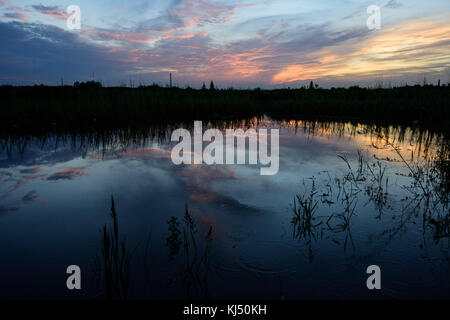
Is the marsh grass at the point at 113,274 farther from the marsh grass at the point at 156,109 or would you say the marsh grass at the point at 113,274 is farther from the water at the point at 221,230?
the marsh grass at the point at 156,109

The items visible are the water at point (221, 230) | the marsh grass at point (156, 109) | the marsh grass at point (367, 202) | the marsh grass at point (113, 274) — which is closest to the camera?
the marsh grass at point (113, 274)

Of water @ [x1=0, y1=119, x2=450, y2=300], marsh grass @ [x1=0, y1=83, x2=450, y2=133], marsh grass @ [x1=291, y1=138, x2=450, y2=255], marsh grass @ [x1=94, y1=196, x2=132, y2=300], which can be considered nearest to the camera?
marsh grass @ [x1=94, y1=196, x2=132, y2=300]

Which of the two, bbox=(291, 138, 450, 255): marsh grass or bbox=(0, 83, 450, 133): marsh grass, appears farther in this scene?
bbox=(0, 83, 450, 133): marsh grass

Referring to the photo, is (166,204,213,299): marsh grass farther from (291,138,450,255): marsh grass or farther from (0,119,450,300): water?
(291,138,450,255): marsh grass

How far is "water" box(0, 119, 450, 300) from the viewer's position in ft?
6.51

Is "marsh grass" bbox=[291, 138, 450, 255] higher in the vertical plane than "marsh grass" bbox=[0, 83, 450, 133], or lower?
lower

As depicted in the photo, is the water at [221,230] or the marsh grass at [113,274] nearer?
the marsh grass at [113,274]

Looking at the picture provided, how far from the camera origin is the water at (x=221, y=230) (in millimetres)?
Answer: 1984

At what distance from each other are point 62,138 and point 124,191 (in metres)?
4.35

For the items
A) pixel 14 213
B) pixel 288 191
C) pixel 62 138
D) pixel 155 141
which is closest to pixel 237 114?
pixel 155 141

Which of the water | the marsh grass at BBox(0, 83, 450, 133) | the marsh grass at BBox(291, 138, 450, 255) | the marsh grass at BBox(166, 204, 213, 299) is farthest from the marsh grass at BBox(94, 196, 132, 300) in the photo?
the marsh grass at BBox(0, 83, 450, 133)

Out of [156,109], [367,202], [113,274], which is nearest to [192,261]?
[113,274]

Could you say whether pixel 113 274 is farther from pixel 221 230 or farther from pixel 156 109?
pixel 156 109

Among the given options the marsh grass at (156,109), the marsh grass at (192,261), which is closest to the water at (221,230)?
the marsh grass at (192,261)
